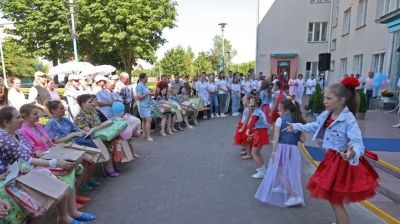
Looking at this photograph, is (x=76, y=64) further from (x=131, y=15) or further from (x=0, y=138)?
(x=131, y=15)

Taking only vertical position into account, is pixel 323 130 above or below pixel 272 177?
above

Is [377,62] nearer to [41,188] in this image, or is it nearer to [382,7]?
[382,7]

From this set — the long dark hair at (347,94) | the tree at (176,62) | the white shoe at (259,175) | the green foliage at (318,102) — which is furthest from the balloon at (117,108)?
the tree at (176,62)

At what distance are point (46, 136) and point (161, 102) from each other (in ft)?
17.9

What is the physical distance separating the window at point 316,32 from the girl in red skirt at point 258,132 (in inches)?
971

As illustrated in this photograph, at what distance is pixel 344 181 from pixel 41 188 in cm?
312

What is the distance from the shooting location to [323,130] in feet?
11.3

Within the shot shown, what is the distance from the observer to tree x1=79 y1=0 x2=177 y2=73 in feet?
76.6

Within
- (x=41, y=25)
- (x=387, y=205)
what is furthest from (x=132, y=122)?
(x=41, y=25)

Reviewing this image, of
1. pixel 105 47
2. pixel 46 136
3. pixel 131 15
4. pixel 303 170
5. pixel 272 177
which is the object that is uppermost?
pixel 131 15

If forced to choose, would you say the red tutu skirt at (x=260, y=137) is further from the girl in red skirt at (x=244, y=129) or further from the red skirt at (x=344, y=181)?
the red skirt at (x=344, y=181)

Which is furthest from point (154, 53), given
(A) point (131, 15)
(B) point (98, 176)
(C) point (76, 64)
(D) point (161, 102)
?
(B) point (98, 176)

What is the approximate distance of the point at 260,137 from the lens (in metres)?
5.47

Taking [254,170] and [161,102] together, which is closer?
[254,170]
